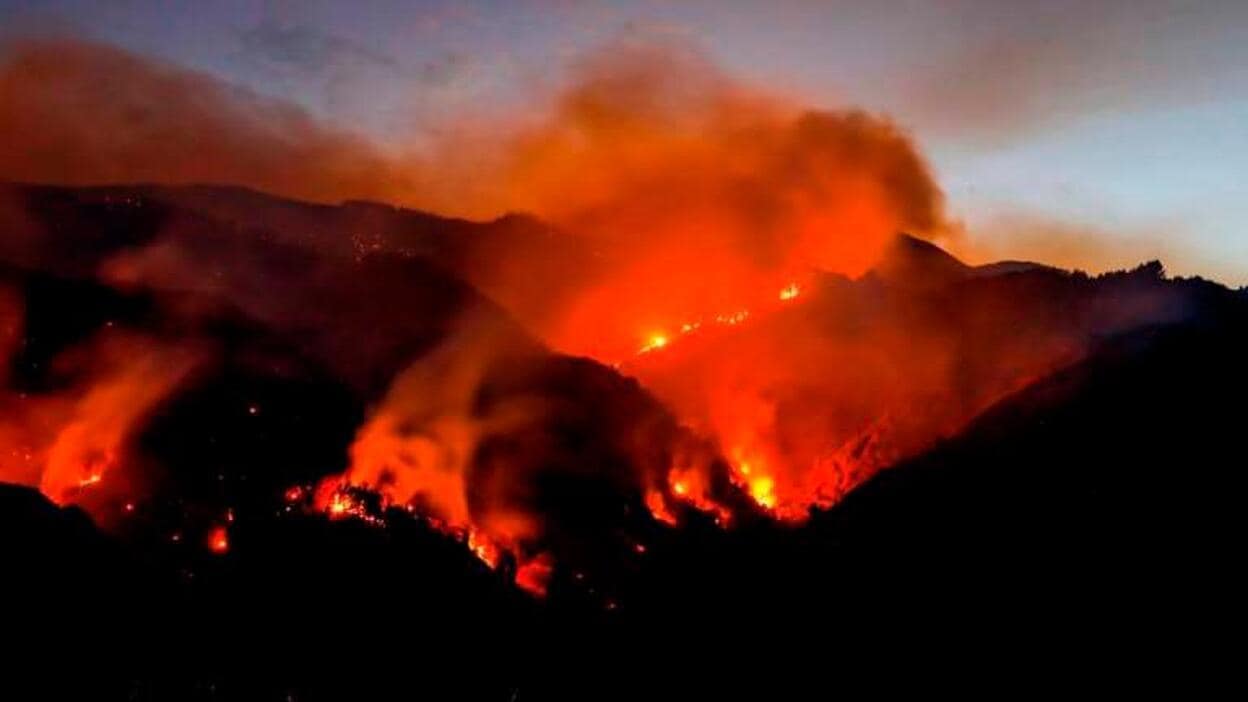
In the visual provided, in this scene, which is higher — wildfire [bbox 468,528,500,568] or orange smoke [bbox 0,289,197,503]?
wildfire [bbox 468,528,500,568]

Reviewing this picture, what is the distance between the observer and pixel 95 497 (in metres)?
37.9

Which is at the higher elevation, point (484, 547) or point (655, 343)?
point (655, 343)

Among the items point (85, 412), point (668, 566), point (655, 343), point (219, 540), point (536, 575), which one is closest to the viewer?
point (219, 540)

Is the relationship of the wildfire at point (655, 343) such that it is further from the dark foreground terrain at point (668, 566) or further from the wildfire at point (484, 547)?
the wildfire at point (484, 547)

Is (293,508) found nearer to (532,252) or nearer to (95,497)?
(95,497)

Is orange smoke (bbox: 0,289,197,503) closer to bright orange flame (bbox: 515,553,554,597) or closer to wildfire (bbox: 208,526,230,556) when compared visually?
wildfire (bbox: 208,526,230,556)

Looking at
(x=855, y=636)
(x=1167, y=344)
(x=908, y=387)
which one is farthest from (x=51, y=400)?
(x=1167, y=344)

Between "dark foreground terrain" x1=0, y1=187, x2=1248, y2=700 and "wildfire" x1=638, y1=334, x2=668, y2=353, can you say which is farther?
"wildfire" x1=638, y1=334, x2=668, y2=353

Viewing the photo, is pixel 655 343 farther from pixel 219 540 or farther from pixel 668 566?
pixel 219 540

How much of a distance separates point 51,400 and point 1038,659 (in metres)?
37.9

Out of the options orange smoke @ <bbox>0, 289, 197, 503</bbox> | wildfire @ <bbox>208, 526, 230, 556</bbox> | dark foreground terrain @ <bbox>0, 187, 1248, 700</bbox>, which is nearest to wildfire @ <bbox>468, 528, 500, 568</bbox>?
dark foreground terrain @ <bbox>0, 187, 1248, 700</bbox>

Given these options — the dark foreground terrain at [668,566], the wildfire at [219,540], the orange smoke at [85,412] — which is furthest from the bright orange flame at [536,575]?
the orange smoke at [85,412]

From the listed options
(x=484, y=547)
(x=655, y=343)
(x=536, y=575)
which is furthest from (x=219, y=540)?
(x=655, y=343)

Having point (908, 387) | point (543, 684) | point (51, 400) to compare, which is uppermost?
point (908, 387)
